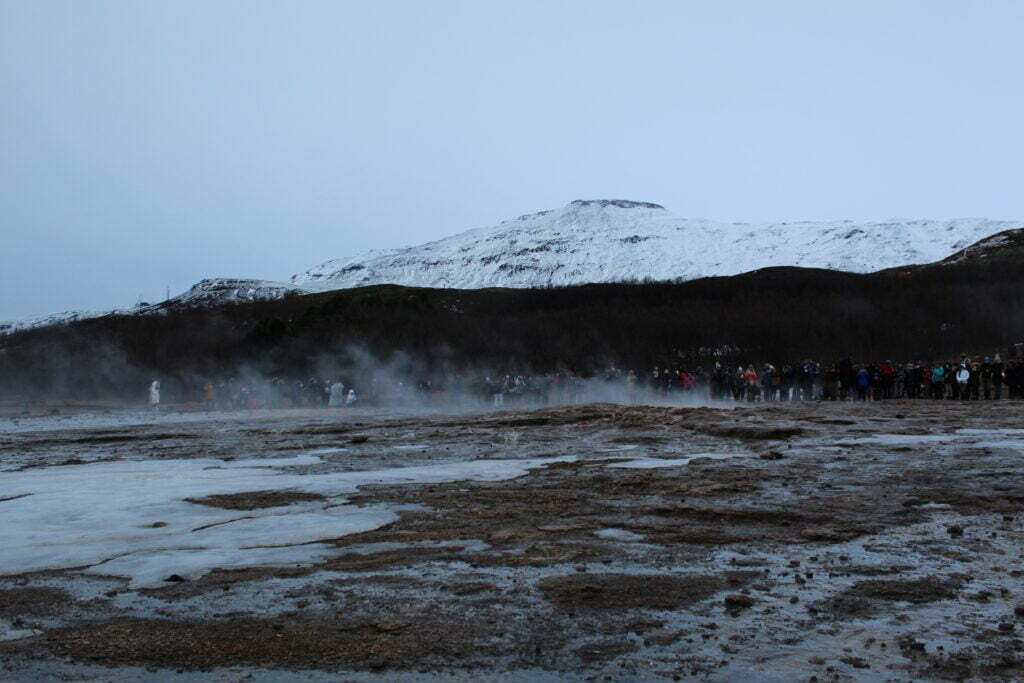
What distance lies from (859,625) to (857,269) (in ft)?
430

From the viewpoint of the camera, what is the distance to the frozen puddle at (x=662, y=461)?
10273mm

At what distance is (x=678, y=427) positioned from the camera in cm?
1627

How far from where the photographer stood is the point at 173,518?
704cm

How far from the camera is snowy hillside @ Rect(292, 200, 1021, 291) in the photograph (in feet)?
445

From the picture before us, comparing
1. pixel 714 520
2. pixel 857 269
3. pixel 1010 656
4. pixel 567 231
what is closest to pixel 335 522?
pixel 714 520

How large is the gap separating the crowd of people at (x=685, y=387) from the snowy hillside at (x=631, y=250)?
260ft

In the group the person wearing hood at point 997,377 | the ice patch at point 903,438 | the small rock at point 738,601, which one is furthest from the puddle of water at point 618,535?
the person wearing hood at point 997,377

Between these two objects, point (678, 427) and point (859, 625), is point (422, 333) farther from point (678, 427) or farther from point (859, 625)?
point (859, 625)

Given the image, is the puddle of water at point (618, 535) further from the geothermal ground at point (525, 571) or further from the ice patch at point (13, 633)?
the ice patch at point (13, 633)

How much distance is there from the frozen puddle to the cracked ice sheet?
103cm

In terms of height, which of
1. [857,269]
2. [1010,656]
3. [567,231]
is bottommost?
[1010,656]

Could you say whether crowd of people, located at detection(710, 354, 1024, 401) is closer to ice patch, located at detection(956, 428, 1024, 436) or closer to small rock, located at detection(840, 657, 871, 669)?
ice patch, located at detection(956, 428, 1024, 436)

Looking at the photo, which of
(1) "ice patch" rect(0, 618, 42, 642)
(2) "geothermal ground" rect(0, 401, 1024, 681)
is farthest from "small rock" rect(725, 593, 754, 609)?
(1) "ice patch" rect(0, 618, 42, 642)

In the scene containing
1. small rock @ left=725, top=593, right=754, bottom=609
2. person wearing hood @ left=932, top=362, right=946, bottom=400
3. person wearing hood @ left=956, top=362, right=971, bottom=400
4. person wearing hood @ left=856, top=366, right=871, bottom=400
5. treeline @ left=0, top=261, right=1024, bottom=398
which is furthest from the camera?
treeline @ left=0, top=261, right=1024, bottom=398
